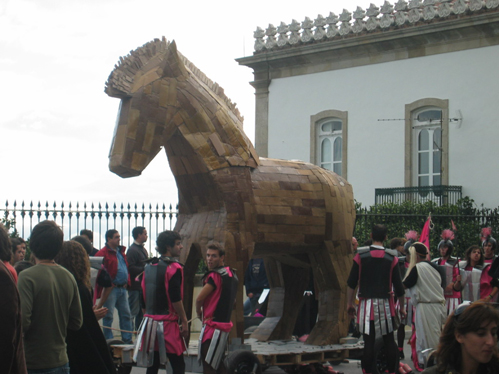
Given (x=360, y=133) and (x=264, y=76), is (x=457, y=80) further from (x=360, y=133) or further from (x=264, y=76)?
(x=264, y=76)

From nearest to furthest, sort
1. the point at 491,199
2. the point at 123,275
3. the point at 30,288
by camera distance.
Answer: the point at 30,288 < the point at 123,275 < the point at 491,199

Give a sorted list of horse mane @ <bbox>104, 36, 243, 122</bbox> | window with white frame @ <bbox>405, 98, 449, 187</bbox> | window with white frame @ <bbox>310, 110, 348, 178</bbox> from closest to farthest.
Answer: horse mane @ <bbox>104, 36, 243, 122</bbox> < window with white frame @ <bbox>405, 98, 449, 187</bbox> < window with white frame @ <bbox>310, 110, 348, 178</bbox>

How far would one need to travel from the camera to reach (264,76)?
86.2 ft

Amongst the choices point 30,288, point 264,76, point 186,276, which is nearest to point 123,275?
point 186,276

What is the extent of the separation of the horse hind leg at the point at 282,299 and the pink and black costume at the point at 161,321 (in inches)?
115

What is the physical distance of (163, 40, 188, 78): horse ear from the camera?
359 inches

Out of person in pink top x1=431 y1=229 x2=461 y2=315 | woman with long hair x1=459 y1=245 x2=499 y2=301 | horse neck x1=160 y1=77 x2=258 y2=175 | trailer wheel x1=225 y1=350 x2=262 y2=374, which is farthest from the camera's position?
woman with long hair x1=459 y1=245 x2=499 y2=301

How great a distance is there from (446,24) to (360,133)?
415 cm

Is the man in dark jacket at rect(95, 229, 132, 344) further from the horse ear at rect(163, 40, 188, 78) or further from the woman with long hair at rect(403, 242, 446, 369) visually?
the woman with long hair at rect(403, 242, 446, 369)

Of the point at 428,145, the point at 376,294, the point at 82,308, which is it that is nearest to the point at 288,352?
the point at 376,294

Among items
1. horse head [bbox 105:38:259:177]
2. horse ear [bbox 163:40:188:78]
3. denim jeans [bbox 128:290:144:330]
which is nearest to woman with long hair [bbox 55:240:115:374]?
horse head [bbox 105:38:259:177]

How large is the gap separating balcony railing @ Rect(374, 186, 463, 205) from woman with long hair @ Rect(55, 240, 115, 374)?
17107mm

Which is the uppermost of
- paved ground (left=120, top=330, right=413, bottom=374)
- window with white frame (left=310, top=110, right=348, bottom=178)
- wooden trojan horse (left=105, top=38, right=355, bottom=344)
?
window with white frame (left=310, top=110, right=348, bottom=178)

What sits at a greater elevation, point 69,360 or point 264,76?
point 264,76
